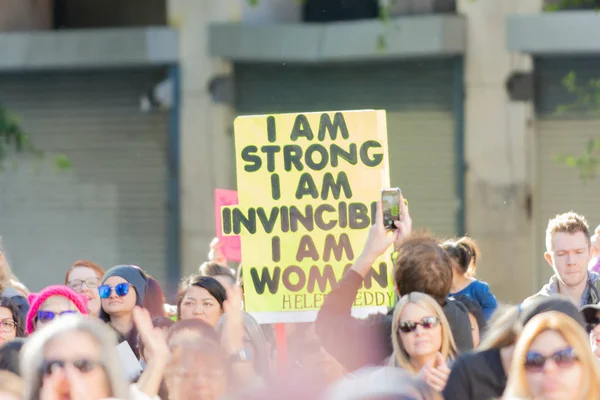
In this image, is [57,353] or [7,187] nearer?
[57,353]

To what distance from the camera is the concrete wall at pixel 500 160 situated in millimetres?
13164

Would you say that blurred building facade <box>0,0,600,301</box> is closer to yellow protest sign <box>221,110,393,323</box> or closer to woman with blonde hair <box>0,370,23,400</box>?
yellow protest sign <box>221,110,393,323</box>

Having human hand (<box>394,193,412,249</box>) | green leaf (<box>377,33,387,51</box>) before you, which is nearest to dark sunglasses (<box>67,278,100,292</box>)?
human hand (<box>394,193,412,249</box>)

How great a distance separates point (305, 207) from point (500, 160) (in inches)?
247

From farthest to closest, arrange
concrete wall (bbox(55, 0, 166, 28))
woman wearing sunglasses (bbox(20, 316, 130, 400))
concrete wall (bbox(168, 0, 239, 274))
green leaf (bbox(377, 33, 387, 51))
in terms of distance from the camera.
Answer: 1. concrete wall (bbox(55, 0, 166, 28))
2. concrete wall (bbox(168, 0, 239, 274))
3. green leaf (bbox(377, 33, 387, 51))
4. woman wearing sunglasses (bbox(20, 316, 130, 400))

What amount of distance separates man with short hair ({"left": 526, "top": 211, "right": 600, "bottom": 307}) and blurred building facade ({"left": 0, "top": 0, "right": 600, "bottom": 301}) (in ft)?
20.2

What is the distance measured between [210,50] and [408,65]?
2044mm

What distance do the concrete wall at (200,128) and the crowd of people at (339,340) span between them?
5.75 meters

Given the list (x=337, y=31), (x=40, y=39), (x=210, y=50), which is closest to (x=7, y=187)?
(x=40, y=39)

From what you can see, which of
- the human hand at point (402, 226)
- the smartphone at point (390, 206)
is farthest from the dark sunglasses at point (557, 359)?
the smartphone at point (390, 206)

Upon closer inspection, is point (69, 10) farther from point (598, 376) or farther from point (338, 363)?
point (598, 376)

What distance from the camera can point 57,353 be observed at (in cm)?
426

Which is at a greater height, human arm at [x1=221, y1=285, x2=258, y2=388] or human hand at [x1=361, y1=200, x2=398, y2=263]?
human hand at [x1=361, y1=200, x2=398, y2=263]

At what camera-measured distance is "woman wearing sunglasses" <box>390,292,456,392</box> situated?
5.27 metres
